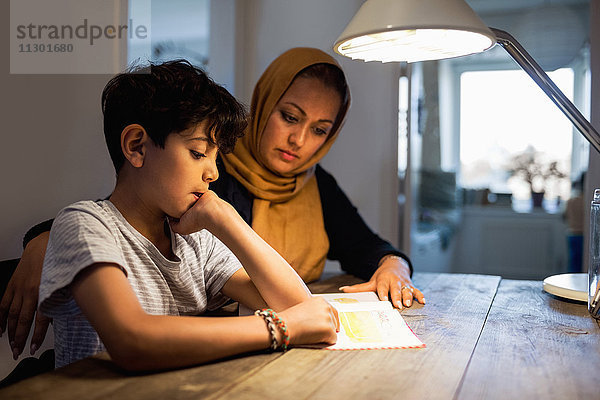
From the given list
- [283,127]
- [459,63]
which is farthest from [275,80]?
[459,63]

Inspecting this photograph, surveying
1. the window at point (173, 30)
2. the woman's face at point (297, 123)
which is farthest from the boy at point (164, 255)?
the woman's face at point (297, 123)

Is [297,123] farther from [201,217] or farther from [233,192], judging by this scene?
[201,217]

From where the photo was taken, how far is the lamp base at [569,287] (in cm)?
122

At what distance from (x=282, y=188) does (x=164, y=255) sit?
0.65 m

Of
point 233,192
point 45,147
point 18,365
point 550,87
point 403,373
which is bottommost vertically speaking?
point 18,365

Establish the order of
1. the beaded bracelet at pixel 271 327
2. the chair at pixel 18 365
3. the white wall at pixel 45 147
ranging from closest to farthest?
1. the beaded bracelet at pixel 271 327
2. the chair at pixel 18 365
3. the white wall at pixel 45 147

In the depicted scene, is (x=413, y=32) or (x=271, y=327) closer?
(x=271, y=327)

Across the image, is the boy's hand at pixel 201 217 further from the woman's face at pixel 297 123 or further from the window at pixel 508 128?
the window at pixel 508 128

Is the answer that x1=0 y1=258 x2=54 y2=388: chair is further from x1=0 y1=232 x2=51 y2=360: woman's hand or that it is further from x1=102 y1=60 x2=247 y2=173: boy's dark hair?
x1=102 y1=60 x2=247 y2=173: boy's dark hair

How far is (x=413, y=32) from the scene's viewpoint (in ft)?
3.46

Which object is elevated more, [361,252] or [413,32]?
[413,32]

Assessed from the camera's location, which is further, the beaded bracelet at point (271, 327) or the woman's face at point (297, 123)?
the woman's face at point (297, 123)

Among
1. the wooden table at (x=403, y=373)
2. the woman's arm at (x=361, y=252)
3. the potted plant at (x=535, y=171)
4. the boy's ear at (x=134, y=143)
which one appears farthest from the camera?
the potted plant at (x=535, y=171)

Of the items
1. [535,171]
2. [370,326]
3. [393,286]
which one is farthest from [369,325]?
[535,171]
